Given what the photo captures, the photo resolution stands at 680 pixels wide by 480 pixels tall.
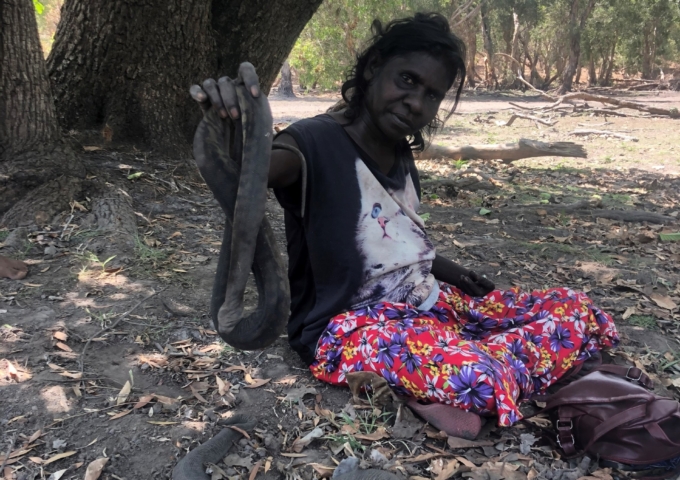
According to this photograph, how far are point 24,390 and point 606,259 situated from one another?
3756 mm

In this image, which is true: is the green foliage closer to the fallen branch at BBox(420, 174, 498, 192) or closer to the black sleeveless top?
the black sleeveless top

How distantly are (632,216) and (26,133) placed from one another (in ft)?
16.8

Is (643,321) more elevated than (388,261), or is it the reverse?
(388,261)

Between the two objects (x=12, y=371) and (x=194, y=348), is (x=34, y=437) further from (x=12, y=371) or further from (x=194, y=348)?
(x=194, y=348)

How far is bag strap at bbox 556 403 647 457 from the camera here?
79.4 inches

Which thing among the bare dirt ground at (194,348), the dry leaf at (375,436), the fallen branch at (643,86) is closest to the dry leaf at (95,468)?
the bare dirt ground at (194,348)

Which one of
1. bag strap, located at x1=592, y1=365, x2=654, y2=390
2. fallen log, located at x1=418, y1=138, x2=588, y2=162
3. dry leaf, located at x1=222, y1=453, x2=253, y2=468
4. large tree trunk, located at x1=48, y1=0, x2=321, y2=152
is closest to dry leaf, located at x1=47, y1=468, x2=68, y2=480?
dry leaf, located at x1=222, y1=453, x2=253, y2=468

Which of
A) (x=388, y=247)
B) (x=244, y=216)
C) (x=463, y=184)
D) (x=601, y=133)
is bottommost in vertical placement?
(x=463, y=184)

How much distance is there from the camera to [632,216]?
5.54 m

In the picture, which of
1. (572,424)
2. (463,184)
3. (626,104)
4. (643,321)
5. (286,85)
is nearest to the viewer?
(572,424)

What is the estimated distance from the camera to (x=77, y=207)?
3.71 meters

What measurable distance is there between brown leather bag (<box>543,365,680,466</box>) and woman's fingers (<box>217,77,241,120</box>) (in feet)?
5.10

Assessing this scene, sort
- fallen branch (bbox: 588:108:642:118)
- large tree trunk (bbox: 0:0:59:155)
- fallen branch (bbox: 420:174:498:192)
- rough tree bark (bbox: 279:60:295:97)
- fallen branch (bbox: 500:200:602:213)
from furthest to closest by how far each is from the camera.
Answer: rough tree bark (bbox: 279:60:295:97), fallen branch (bbox: 588:108:642:118), fallen branch (bbox: 420:174:498:192), fallen branch (bbox: 500:200:602:213), large tree trunk (bbox: 0:0:59:155)

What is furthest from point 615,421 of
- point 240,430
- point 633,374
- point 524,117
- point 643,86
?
point 643,86
